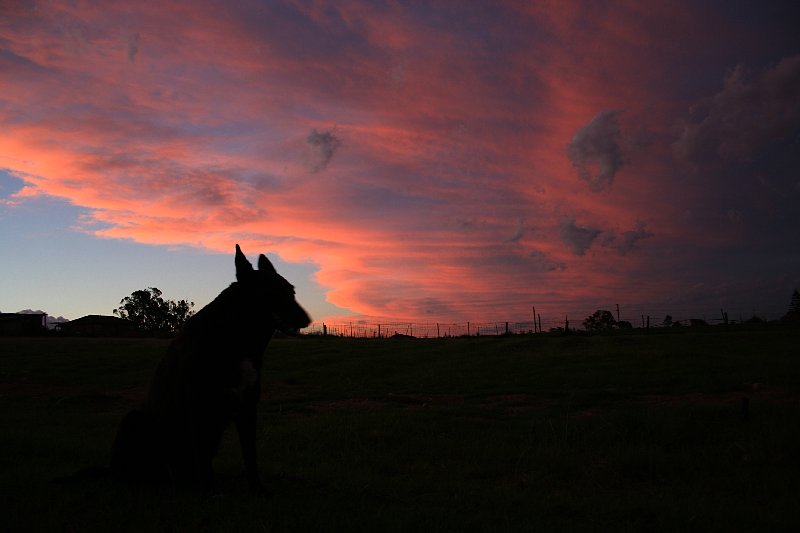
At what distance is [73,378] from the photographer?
81.0 feet

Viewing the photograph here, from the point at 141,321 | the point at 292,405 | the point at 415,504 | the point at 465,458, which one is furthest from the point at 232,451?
the point at 141,321

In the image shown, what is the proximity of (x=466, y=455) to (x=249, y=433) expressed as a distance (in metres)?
4.96

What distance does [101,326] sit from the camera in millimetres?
85875

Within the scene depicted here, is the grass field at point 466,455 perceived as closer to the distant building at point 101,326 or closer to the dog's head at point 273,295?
the dog's head at point 273,295

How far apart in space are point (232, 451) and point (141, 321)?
4395 inches

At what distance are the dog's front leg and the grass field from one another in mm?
234

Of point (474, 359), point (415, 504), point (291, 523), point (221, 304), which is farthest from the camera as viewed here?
point (474, 359)

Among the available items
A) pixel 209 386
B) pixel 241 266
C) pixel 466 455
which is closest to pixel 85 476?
pixel 209 386

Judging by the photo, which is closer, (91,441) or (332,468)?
(332,468)

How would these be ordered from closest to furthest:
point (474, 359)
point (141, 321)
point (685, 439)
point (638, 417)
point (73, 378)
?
point (685, 439) → point (638, 417) → point (73, 378) → point (474, 359) → point (141, 321)

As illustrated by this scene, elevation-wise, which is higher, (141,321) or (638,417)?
(141,321)

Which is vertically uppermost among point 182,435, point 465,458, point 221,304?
point 221,304

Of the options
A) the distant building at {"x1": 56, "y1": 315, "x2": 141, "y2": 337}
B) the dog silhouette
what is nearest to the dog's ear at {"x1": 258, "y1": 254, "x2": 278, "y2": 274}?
the dog silhouette

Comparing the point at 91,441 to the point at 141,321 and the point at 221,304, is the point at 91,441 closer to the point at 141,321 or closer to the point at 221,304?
the point at 221,304
